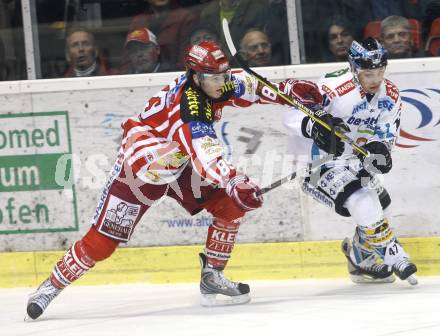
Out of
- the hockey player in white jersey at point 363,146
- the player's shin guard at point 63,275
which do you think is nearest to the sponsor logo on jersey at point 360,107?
the hockey player in white jersey at point 363,146

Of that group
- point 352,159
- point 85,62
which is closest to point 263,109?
point 352,159

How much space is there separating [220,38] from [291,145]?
2.61 feet

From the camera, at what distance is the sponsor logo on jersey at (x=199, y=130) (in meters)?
5.36

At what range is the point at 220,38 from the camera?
6.61m

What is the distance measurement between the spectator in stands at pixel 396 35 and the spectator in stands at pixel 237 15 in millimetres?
672

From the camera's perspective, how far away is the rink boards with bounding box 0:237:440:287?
251 inches

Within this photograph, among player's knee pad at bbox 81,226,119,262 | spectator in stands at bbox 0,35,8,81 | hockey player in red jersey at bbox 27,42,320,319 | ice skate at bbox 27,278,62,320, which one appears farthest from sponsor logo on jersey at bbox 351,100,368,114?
spectator in stands at bbox 0,35,8,81

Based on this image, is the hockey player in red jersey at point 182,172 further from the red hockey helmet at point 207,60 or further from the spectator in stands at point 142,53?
the spectator in stands at point 142,53

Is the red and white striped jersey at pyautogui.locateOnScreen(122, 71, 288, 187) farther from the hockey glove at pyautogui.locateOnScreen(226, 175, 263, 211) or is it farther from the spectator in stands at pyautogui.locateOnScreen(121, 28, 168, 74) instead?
the spectator in stands at pyautogui.locateOnScreen(121, 28, 168, 74)

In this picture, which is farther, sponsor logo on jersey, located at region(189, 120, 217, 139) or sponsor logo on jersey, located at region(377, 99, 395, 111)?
sponsor logo on jersey, located at region(377, 99, 395, 111)

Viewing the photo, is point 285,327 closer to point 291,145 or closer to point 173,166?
point 173,166

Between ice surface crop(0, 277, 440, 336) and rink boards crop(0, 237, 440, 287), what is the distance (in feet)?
0.21

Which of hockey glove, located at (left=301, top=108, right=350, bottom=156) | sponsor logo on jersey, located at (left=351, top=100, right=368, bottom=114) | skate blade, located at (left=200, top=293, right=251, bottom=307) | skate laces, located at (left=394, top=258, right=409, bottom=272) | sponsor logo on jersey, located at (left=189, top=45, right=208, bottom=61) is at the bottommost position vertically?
skate blade, located at (left=200, top=293, right=251, bottom=307)

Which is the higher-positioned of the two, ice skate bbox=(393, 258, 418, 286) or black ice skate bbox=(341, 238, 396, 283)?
ice skate bbox=(393, 258, 418, 286)
